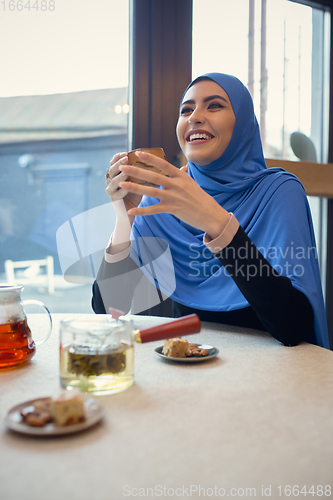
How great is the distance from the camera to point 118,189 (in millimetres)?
1189

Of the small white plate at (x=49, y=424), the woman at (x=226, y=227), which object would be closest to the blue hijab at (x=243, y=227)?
the woman at (x=226, y=227)

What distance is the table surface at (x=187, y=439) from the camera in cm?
39

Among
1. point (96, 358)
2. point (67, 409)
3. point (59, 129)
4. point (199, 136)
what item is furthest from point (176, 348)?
point (59, 129)

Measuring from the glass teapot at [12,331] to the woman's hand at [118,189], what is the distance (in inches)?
16.4

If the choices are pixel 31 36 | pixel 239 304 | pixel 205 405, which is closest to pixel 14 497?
pixel 205 405

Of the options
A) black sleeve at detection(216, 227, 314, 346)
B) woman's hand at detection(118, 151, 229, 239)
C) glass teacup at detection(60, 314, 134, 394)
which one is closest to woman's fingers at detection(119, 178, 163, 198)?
woman's hand at detection(118, 151, 229, 239)

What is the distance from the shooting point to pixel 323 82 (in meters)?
2.36

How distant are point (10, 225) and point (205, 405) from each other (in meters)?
1.47

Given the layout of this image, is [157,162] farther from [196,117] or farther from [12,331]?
[196,117]

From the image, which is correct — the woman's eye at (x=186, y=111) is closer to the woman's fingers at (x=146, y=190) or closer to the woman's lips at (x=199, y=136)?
the woman's lips at (x=199, y=136)

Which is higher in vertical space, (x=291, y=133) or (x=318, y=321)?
(x=291, y=133)

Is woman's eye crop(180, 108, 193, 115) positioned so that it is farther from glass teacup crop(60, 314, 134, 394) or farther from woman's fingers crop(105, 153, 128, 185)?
glass teacup crop(60, 314, 134, 394)

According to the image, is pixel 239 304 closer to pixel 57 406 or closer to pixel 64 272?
pixel 57 406

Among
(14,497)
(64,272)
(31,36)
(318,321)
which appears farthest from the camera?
(64,272)
